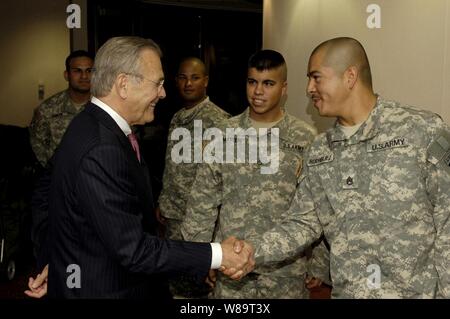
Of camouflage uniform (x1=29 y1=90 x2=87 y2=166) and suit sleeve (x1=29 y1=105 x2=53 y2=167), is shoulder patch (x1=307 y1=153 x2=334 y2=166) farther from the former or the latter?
suit sleeve (x1=29 y1=105 x2=53 y2=167)

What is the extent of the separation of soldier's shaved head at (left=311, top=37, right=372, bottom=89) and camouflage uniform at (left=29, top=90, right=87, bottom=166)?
8.25ft

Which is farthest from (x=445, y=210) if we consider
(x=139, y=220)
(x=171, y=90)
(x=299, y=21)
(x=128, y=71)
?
(x=171, y=90)

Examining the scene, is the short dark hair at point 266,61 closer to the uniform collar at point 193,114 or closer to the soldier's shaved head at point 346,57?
the soldier's shaved head at point 346,57

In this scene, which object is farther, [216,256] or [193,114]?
[193,114]

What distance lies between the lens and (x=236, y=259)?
212 cm

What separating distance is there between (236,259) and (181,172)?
69.7 inches

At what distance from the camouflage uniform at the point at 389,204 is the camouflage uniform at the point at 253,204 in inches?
25.1

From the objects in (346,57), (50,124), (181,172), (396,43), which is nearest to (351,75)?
(346,57)

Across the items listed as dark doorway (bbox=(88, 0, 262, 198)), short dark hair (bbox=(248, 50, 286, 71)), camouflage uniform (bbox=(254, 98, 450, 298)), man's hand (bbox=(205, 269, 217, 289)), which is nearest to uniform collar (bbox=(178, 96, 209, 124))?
short dark hair (bbox=(248, 50, 286, 71))

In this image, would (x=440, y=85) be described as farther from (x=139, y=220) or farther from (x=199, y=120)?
(x=199, y=120)

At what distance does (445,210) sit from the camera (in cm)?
187

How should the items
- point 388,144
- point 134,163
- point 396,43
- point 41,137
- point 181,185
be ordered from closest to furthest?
point 134,163, point 388,144, point 396,43, point 181,185, point 41,137

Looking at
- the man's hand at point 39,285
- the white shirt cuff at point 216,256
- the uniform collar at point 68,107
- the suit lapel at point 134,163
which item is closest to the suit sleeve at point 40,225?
the man's hand at point 39,285

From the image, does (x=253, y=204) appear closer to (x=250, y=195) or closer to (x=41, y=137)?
(x=250, y=195)
